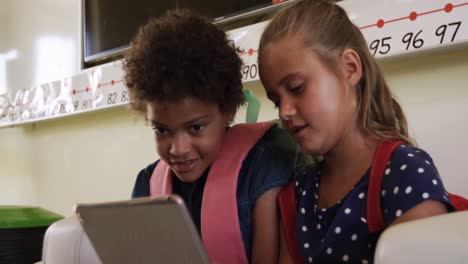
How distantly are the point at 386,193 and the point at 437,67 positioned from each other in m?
0.44

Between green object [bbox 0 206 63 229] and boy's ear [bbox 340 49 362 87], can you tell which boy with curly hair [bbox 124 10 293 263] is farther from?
green object [bbox 0 206 63 229]

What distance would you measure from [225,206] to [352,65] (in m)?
0.29

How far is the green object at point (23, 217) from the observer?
1.21 meters

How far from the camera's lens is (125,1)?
1.64 metres

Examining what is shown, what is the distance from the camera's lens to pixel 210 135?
78 cm

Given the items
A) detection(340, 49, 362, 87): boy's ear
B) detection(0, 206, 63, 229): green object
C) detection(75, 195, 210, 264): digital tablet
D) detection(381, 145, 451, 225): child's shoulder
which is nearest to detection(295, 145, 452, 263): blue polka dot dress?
detection(381, 145, 451, 225): child's shoulder

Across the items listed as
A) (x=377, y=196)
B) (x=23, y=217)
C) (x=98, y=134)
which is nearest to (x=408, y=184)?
(x=377, y=196)

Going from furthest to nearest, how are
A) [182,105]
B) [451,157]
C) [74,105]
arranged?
[74,105] → [451,157] → [182,105]

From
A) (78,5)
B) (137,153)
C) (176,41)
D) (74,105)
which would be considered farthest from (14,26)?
(176,41)

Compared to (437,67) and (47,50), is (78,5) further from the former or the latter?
(437,67)

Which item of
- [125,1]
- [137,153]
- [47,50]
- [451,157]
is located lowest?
[137,153]

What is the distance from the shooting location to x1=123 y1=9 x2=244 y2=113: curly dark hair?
2.47 feet

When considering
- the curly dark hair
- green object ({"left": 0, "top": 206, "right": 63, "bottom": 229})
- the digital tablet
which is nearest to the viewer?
the digital tablet

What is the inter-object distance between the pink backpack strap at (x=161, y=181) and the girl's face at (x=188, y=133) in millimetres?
62
